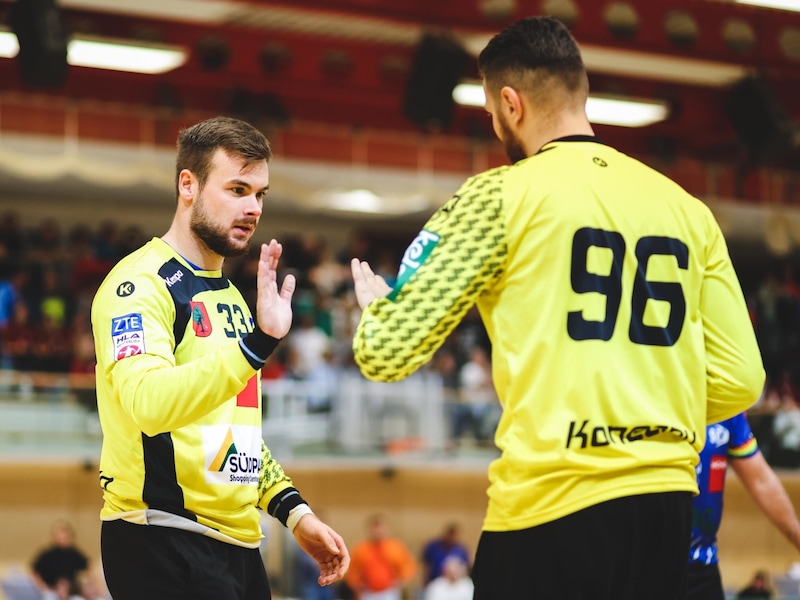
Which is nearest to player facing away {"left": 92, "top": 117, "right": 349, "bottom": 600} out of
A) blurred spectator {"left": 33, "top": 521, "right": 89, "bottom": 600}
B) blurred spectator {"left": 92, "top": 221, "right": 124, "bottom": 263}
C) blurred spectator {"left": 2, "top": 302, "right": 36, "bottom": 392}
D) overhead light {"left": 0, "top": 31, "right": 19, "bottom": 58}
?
blurred spectator {"left": 33, "top": 521, "right": 89, "bottom": 600}

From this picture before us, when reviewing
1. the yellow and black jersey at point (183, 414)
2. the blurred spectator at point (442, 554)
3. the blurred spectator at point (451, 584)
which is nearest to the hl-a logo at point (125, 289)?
the yellow and black jersey at point (183, 414)

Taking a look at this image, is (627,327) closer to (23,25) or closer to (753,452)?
(753,452)

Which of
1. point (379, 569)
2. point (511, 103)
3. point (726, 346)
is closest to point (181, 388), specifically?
point (511, 103)

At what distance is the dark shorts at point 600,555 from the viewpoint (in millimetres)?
2646

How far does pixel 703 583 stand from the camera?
475cm

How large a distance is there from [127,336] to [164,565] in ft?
2.16

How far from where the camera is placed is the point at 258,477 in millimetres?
3494

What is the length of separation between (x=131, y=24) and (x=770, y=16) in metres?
8.30

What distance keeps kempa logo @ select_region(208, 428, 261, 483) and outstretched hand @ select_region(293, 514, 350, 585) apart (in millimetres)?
300

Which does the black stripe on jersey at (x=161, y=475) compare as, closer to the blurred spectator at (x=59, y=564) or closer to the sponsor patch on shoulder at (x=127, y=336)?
the sponsor patch on shoulder at (x=127, y=336)

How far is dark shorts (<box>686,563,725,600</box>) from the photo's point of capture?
4.74 meters

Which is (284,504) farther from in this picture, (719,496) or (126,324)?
(719,496)

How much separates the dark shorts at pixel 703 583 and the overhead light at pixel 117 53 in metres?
11.4

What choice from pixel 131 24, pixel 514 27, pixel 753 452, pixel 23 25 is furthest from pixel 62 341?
pixel 514 27
